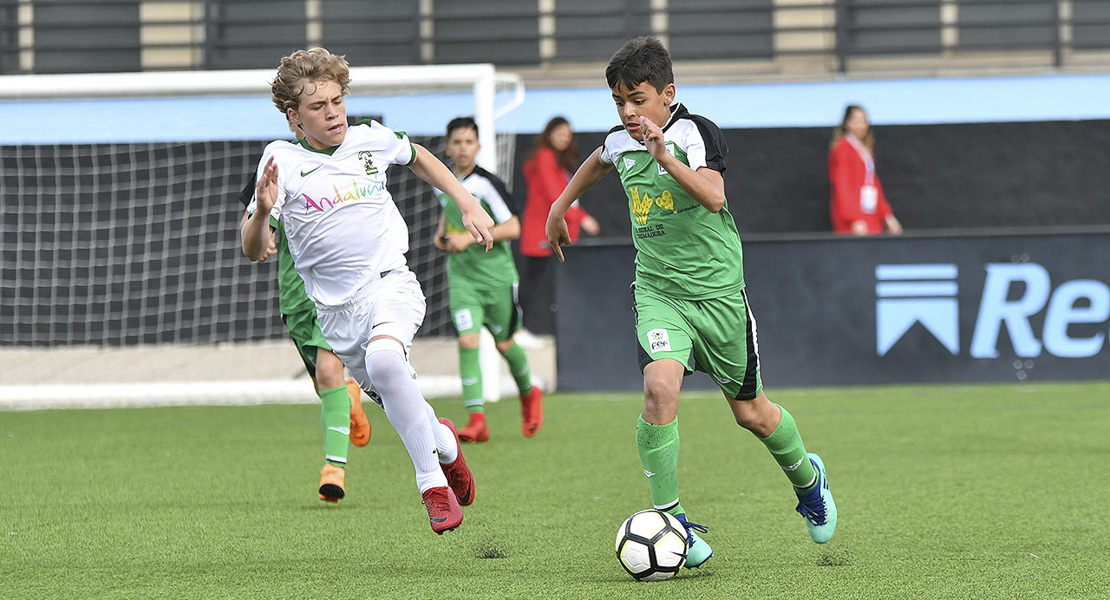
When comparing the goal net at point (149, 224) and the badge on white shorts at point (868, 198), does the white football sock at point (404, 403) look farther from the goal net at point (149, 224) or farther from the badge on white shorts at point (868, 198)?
the badge on white shorts at point (868, 198)

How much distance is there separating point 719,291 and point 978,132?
325 inches

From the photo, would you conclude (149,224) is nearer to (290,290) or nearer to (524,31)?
(524,31)

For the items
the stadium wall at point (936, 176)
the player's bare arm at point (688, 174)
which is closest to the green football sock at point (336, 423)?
the player's bare arm at point (688, 174)

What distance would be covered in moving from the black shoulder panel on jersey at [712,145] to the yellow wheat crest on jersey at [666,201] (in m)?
0.20

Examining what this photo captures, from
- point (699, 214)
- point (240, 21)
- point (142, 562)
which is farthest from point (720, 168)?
point (240, 21)

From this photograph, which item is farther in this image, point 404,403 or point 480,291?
point 480,291

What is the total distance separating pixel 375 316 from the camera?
4688mm

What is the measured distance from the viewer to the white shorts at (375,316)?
15.3ft

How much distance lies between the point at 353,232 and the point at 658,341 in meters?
1.18

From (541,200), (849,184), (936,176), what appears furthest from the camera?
(936,176)

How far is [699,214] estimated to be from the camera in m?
4.48

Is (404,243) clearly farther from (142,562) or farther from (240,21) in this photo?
(240,21)

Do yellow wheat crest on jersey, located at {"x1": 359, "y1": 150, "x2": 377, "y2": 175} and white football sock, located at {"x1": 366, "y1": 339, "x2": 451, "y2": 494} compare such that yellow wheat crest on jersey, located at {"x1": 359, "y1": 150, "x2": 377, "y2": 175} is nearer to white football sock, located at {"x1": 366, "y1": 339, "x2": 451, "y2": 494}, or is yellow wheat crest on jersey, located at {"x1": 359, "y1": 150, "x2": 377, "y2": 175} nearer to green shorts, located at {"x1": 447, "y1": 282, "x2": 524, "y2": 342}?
white football sock, located at {"x1": 366, "y1": 339, "x2": 451, "y2": 494}

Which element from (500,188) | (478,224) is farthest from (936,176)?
(478,224)
